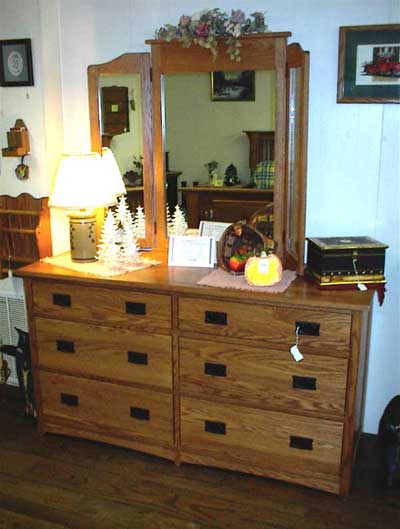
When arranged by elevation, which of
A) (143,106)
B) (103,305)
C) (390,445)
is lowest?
(390,445)

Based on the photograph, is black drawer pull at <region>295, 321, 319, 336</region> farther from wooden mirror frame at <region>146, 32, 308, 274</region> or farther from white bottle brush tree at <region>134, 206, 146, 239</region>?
white bottle brush tree at <region>134, 206, 146, 239</region>

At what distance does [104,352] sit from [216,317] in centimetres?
58

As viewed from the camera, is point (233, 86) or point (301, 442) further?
point (233, 86)

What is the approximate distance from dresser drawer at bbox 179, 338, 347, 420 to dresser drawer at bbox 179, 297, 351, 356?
0.05 m

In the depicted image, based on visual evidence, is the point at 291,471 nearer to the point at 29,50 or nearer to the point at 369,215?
the point at 369,215

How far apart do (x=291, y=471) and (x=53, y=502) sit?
1000 mm

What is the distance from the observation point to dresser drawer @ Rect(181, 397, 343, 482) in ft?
7.89

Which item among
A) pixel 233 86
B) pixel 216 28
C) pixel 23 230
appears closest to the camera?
pixel 216 28

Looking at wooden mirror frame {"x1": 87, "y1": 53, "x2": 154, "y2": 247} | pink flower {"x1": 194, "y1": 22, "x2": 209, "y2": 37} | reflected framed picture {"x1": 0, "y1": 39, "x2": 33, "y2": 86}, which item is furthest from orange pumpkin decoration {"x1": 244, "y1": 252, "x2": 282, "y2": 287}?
reflected framed picture {"x1": 0, "y1": 39, "x2": 33, "y2": 86}

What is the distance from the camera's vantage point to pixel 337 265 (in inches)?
93.4

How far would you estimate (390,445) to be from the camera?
2.48 meters

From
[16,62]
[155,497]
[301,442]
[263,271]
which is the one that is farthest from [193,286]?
[16,62]

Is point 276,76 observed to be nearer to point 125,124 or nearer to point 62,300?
point 125,124

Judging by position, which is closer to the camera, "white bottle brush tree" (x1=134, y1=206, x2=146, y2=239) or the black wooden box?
the black wooden box
